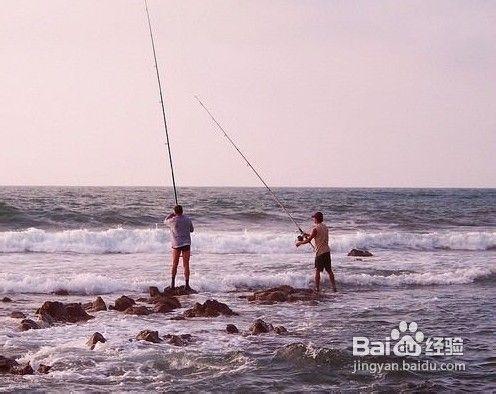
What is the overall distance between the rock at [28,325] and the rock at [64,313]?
0.52m

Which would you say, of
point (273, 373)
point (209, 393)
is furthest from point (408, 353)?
point (209, 393)

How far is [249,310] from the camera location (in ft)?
37.1

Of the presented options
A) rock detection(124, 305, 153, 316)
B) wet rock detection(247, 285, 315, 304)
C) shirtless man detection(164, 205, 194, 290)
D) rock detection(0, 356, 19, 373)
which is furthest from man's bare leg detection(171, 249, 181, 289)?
rock detection(0, 356, 19, 373)

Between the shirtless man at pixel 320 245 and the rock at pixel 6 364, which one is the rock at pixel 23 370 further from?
the shirtless man at pixel 320 245

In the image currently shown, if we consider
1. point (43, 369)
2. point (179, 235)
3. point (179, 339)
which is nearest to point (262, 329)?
point (179, 339)

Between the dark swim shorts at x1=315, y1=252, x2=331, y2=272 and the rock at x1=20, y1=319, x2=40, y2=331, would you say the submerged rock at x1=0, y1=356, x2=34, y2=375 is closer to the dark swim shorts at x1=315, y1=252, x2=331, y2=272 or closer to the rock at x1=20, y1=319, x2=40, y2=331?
the rock at x1=20, y1=319, x2=40, y2=331

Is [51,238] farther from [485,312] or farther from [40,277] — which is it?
[485,312]

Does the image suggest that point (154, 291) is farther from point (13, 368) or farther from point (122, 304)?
point (13, 368)

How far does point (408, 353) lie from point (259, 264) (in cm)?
1056

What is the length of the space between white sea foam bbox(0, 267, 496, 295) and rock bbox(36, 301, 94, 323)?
335 centimetres

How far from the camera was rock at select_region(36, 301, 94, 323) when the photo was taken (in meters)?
9.96

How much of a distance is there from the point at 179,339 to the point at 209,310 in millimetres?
2212

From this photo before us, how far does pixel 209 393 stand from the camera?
6.29 metres

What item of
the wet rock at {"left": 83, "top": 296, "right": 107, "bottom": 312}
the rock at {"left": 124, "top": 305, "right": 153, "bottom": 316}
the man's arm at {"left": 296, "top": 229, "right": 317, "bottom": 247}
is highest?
the man's arm at {"left": 296, "top": 229, "right": 317, "bottom": 247}
